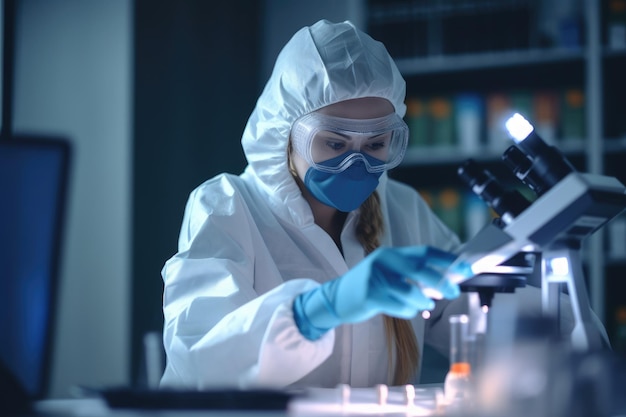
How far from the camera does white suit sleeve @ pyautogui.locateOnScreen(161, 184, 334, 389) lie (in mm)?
1298

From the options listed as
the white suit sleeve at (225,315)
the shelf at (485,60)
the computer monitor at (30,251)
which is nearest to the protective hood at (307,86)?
the white suit sleeve at (225,315)

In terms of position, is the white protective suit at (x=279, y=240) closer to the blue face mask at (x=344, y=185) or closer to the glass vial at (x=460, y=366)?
the blue face mask at (x=344, y=185)

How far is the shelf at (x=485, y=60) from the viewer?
3.04m

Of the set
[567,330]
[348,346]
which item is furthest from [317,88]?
[567,330]

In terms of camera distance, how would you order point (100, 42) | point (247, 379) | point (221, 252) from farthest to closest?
point (100, 42)
point (221, 252)
point (247, 379)

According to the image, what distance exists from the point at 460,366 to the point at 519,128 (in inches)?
16.3

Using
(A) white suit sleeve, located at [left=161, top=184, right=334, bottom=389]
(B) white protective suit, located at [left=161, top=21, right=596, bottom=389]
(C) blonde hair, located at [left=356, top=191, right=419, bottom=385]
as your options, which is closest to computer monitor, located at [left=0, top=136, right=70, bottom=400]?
(A) white suit sleeve, located at [left=161, top=184, right=334, bottom=389]

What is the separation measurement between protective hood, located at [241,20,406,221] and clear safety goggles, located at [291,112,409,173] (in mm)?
50

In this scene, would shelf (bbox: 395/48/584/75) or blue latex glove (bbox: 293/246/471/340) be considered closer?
blue latex glove (bbox: 293/246/471/340)

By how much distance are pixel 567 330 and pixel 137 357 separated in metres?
2.03

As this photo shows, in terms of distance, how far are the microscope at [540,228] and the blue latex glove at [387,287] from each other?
0.11ft

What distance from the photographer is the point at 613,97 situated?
3.09 metres

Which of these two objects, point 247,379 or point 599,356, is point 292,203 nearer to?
point 247,379

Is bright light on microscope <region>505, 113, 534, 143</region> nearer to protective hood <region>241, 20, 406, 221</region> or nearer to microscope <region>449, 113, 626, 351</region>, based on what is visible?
microscope <region>449, 113, 626, 351</region>
